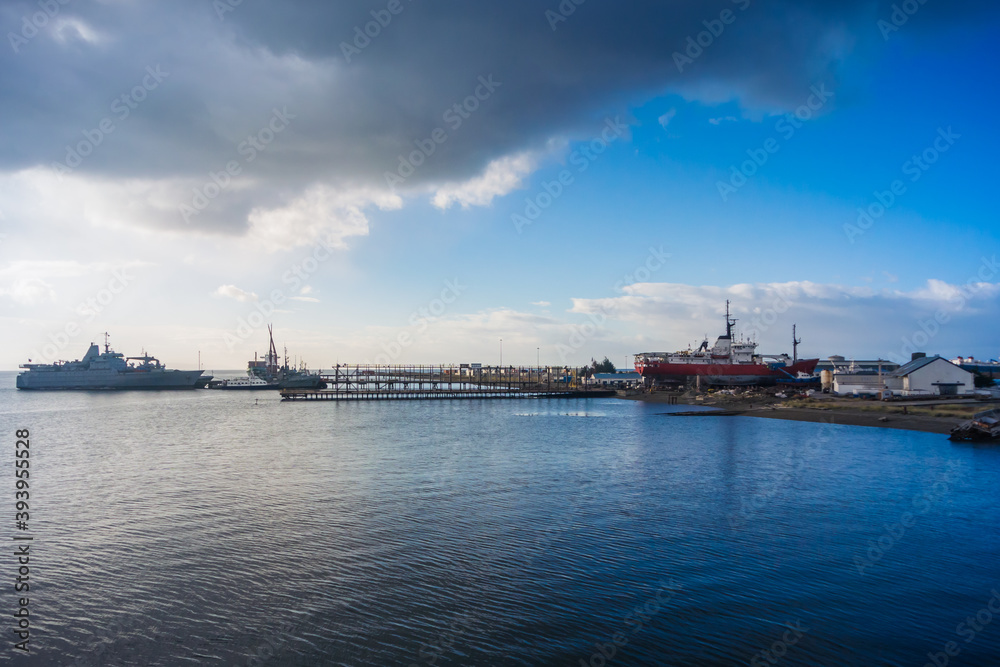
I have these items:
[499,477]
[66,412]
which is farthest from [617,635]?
[66,412]

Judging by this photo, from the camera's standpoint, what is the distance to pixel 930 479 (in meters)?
24.2

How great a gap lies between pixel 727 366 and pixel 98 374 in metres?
133

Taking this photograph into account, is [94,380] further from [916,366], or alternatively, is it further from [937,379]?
[937,379]

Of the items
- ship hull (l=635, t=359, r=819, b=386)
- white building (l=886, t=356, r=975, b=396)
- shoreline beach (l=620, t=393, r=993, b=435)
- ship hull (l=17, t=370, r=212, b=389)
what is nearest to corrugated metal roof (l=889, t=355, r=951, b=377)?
white building (l=886, t=356, r=975, b=396)

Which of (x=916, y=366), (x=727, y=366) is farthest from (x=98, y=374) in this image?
(x=916, y=366)

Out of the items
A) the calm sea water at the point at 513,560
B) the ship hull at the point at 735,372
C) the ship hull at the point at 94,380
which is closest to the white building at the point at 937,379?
the calm sea water at the point at 513,560

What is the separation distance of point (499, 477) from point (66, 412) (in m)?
67.0

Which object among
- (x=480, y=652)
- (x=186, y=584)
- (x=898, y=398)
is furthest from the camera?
(x=898, y=398)

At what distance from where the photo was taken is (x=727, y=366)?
323ft

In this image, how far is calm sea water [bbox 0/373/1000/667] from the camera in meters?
10.3

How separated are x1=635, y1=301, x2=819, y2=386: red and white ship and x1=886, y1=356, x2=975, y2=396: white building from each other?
3736 centimetres

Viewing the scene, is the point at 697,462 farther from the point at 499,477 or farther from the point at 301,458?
the point at 301,458

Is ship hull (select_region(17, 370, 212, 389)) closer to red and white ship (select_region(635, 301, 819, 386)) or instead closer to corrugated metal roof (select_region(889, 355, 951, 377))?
red and white ship (select_region(635, 301, 819, 386))

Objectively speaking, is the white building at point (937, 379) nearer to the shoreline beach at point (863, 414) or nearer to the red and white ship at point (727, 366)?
the shoreline beach at point (863, 414)
